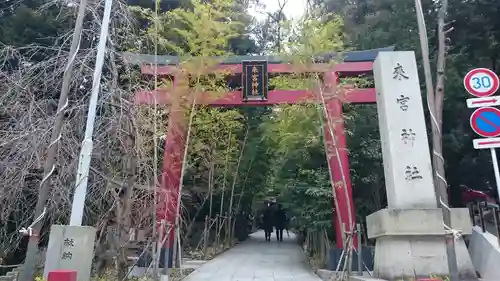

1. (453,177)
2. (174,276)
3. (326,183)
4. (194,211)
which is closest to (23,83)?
(174,276)

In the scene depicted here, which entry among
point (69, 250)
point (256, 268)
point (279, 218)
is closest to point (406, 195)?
point (256, 268)

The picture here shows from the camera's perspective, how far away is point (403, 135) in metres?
6.43

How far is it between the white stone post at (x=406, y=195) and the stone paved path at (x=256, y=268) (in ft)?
8.27

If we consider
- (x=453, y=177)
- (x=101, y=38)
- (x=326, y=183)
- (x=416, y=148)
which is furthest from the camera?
(x=453, y=177)

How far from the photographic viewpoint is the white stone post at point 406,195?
5.73 metres

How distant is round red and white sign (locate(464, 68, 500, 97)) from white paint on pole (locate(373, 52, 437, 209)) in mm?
1701

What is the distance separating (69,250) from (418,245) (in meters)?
4.55

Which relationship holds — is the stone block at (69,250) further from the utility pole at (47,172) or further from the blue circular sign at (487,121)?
the blue circular sign at (487,121)

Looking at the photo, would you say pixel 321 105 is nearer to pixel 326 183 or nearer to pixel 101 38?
pixel 326 183

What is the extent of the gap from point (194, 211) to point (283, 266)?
5562 mm

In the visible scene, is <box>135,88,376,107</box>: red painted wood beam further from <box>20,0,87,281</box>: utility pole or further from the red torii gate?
<box>20,0,87,281</box>: utility pole

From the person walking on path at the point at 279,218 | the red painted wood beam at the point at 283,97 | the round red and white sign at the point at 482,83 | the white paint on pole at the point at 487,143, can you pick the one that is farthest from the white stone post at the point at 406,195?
the person walking on path at the point at 279,218

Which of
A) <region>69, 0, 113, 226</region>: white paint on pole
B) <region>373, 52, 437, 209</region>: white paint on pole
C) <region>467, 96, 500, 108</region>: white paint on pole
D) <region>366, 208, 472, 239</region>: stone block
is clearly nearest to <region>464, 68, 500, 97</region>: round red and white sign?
<region>467, 96, 500, 108</region>: white paint on pole

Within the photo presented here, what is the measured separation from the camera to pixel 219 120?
11.5m
